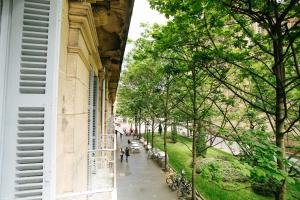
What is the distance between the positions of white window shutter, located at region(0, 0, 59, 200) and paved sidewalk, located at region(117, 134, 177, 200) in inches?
541

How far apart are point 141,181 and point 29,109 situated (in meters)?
17.4

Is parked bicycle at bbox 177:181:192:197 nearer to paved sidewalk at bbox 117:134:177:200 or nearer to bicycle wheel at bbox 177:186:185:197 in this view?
bicycle wheel at bbox 177:186:185:197

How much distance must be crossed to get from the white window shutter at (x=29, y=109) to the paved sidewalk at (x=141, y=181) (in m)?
13.7

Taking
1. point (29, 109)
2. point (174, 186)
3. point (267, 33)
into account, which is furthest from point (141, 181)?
point (29, 109)

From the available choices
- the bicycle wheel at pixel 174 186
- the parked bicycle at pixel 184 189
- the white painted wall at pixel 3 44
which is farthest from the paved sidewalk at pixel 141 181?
the white painted wall at pixel 3 44

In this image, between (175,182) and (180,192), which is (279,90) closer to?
(180,192)

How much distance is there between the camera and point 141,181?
59.5ft

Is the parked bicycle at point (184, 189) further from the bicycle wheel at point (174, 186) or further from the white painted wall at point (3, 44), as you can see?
the white painted wall at point (3, 44)

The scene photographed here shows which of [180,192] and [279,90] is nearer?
[279,90]

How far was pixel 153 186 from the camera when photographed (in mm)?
17047

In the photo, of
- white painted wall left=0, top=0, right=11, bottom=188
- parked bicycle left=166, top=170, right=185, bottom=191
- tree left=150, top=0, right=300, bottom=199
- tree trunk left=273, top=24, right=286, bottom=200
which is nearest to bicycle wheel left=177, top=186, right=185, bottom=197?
parked bicycle left=166, top=170, right=185, bottom=191

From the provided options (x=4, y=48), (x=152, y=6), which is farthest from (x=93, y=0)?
(x=152, y=6)

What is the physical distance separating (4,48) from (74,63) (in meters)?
1.13

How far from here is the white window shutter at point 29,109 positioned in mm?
1752
